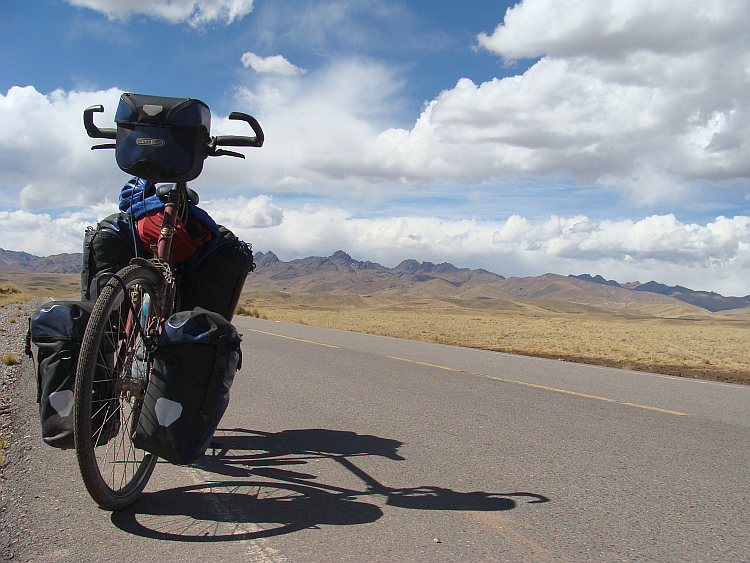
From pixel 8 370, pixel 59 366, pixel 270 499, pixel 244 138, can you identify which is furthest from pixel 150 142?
pixel 8 370

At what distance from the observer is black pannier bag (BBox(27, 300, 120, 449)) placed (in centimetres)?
295

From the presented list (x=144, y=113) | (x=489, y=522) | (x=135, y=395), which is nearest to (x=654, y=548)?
(x=489, y=522)

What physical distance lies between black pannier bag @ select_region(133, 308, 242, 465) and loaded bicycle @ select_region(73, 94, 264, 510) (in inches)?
0.8

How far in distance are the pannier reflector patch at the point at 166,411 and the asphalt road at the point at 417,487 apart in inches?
23.0

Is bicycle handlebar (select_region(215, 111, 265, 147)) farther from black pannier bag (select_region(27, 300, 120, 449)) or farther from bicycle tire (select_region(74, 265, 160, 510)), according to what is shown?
black pannier bag (select_region(27, 300, 120, 449))

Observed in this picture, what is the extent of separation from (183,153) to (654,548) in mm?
3327

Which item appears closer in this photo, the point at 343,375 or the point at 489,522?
the point at 489,522

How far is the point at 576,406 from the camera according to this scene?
714 cm

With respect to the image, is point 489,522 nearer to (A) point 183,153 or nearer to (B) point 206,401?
(B) point 206,401

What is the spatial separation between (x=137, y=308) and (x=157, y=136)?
1018 mm

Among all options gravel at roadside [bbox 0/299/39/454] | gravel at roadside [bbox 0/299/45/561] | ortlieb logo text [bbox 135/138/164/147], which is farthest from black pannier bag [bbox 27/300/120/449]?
gravel at roadside [bbox 0/299/39/454]

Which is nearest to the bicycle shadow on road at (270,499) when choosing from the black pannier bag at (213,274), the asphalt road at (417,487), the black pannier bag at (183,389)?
the asphalt road at (417,487)

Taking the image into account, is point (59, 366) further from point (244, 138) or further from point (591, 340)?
point (591, 340)

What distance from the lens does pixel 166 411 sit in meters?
3.01
